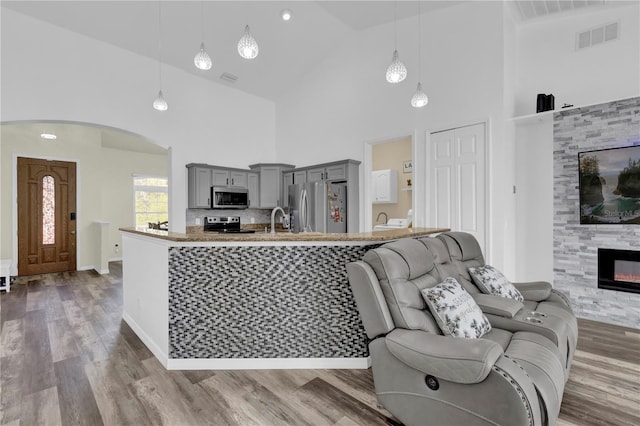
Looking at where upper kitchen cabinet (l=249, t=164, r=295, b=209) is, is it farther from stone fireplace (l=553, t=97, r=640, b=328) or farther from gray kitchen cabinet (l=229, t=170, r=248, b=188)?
stone fireplace (l=553, t=97, r=640, b=328)

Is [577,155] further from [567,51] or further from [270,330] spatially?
[270,330]

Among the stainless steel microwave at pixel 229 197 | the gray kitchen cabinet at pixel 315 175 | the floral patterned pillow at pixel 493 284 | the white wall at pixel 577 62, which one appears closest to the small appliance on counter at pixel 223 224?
the stainless steel microwave at pixel 229 197

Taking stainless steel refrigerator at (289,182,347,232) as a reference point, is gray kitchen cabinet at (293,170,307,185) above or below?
above

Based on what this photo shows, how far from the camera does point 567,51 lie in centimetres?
364

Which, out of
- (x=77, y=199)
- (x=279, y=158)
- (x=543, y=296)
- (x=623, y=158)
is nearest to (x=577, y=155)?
(x=623, y=158)

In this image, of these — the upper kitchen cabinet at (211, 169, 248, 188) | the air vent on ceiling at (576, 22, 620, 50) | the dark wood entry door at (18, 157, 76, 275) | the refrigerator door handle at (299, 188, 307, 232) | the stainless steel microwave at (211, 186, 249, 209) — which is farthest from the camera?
the dark wood entry door at (18, 157, 76, 275)

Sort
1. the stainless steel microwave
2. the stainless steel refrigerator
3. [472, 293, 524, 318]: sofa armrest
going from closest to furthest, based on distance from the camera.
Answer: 1. [472, 293, 524, 318]: sofa armrest
2. the stainless steel refrigerator
3. the stainless steel microwave

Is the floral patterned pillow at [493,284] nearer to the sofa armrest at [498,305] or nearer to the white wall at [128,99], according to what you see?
the sofa armrest at [498,305]

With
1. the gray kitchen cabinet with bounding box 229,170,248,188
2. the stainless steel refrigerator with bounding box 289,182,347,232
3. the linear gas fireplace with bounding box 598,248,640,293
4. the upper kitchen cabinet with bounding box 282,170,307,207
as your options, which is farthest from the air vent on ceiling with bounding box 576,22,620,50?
the gray kitchen cabinet with bounding box 229,170,248,188

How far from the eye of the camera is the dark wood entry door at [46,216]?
18.7 ft

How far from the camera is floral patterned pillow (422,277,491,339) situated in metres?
1.78

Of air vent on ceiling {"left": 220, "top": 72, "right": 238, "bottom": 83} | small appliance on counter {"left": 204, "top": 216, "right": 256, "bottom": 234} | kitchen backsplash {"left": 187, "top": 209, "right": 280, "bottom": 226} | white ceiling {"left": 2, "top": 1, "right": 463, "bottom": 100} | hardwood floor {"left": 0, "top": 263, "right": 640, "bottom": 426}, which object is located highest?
white ceiling {"left": 2, "top": 1, "right": 463, "bottom": 100}

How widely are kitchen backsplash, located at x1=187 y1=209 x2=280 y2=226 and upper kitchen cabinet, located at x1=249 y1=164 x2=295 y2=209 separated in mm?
327

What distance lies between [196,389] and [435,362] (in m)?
1.61
